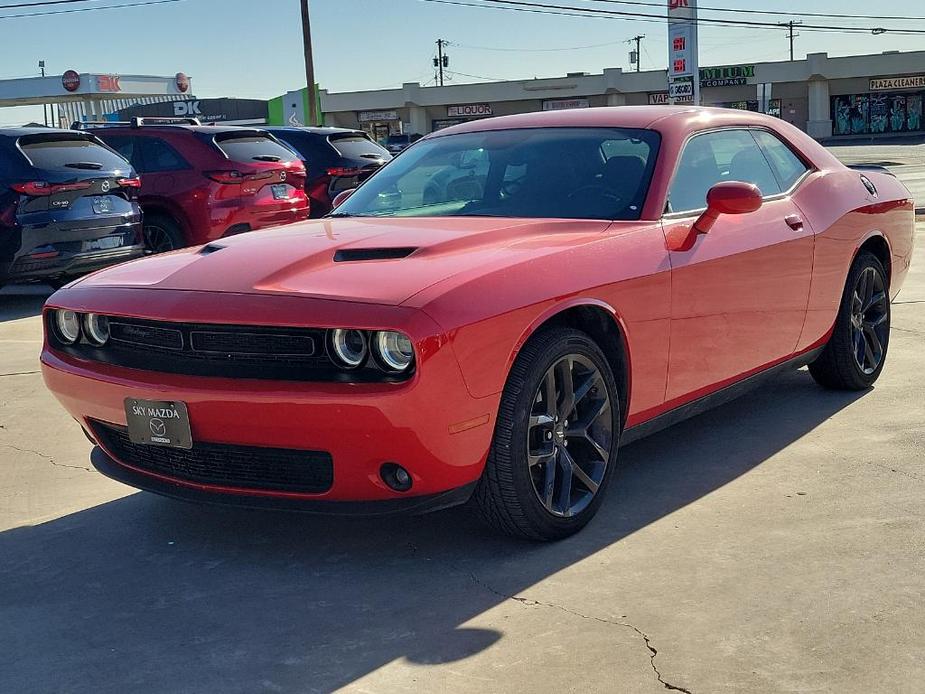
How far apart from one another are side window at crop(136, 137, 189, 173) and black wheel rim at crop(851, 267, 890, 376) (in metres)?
7.52

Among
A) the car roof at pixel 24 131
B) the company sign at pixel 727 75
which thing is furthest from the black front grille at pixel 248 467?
the company sign at pixel 727 75

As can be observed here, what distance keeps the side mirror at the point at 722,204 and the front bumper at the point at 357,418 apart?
1.30 metres

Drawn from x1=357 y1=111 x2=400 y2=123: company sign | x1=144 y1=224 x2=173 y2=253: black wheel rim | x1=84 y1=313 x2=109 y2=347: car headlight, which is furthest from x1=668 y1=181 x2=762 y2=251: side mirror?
x1=357 y1=111 x2=400 y2=123: company sign

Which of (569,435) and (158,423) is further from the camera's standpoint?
(569,435)

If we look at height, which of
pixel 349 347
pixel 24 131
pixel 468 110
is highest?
pixel 468 110

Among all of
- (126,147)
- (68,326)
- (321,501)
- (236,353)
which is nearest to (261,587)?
(321,501)

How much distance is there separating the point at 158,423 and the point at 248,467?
33cm

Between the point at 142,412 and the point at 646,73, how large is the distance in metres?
62.8

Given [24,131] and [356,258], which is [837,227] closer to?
[356,258]

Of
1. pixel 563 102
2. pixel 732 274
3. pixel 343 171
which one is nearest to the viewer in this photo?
pixel 732 274

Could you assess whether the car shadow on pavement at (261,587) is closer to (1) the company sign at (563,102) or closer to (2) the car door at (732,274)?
(2) the car door at (732,274)

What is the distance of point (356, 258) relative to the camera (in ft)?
12.9

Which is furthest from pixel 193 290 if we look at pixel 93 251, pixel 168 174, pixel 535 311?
pixel 168 174

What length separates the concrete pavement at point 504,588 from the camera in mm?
3029
